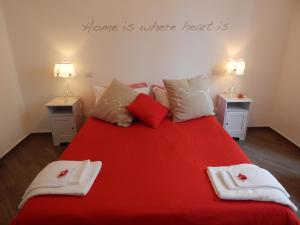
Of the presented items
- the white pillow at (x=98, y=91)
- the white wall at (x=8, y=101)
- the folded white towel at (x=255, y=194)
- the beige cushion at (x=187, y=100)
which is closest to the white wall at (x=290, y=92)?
the beige cushion at (x=187, y=100)

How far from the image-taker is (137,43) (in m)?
3.04

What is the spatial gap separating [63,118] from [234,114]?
7.79ft

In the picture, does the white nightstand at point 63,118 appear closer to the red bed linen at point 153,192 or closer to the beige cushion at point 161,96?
the red bed linen at point 153,192

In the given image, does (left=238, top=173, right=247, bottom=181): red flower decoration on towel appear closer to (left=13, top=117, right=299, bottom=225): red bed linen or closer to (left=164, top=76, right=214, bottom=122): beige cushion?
(left=13, top=117, right=299, bottom=225): red bed linen

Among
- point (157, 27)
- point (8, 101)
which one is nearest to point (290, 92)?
point (157, 27)

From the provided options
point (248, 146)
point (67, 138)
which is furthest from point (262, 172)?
point (67, 138)

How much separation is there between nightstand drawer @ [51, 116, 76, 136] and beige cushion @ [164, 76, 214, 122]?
141 cm

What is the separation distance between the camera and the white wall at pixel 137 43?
2.88 meters

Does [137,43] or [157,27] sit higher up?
[157,27]

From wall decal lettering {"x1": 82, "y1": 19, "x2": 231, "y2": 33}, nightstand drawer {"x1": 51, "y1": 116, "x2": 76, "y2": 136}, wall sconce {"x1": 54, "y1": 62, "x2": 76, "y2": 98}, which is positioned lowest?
nightstand drawer {"x1": 51, "y1": 116, "x2": 76, "y2": 136}

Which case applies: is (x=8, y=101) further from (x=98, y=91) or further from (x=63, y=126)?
(x=98, y=91)

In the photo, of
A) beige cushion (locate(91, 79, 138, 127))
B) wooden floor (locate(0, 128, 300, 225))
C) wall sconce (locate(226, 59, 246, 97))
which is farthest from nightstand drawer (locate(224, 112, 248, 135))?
beige cushion (locate(91, 79, 138, 127))

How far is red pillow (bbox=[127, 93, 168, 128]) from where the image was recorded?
2402mm

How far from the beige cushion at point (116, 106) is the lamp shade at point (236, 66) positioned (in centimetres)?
140
